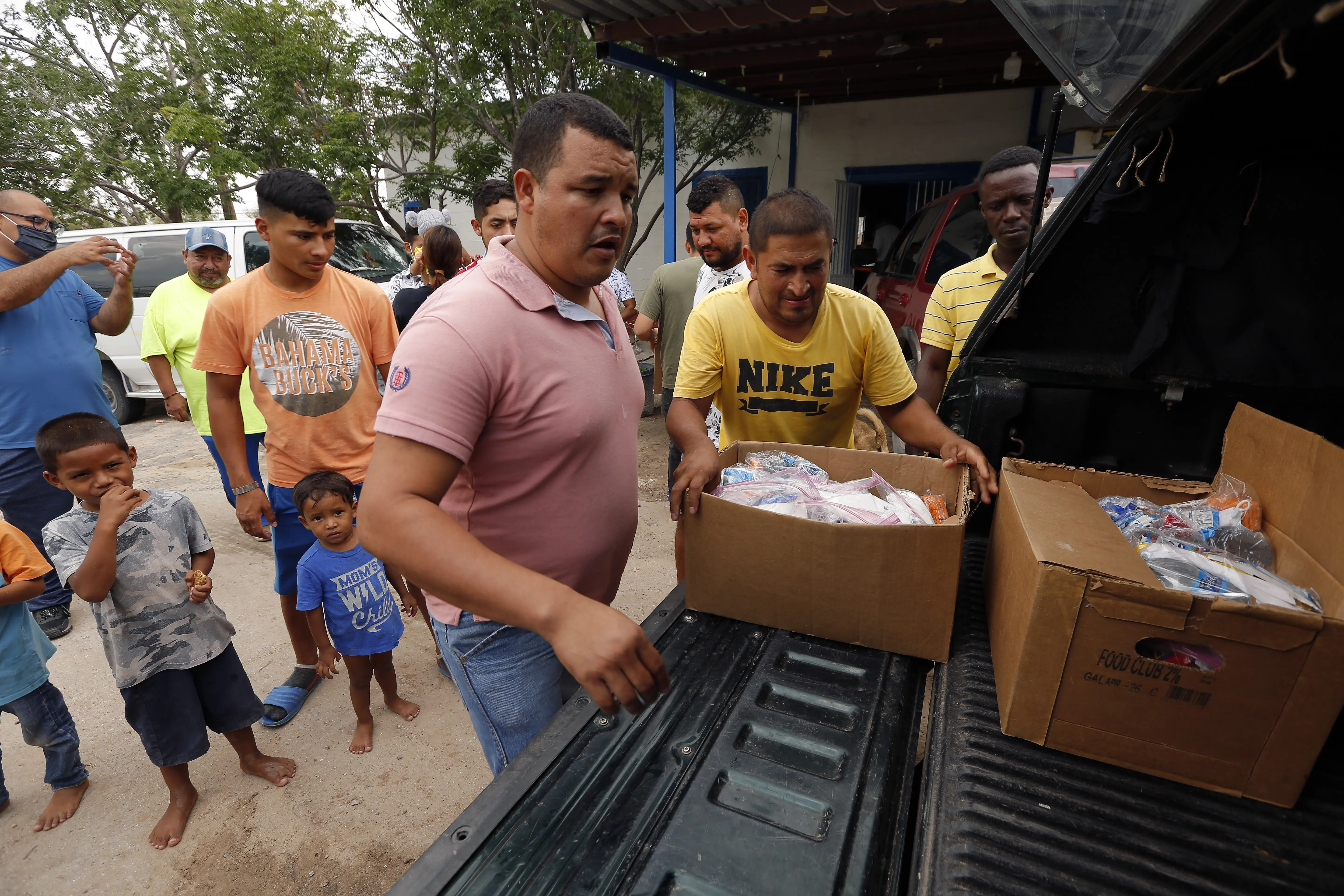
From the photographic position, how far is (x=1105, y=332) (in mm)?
1950

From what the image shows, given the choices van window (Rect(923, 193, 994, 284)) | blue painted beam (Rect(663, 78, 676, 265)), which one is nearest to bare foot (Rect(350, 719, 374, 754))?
van window (Rect(923, 193, 994, 284))

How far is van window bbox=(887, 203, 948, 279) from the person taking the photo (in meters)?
5.11

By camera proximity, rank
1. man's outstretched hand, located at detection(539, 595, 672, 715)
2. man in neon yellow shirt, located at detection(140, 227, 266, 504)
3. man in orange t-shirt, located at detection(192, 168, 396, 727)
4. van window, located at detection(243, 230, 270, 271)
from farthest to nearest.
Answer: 1. van window, located at detection(243, 230, 270, 271)
2. man in neon yellow shirt, located at detection(140, 227, 266, 504)
3. man in orange t-shirt, located at detection(192, 168, 396, 727)
4. man's outstretched hand, located at detection(539, 595, 672, 715)

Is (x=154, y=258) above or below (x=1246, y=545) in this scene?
above

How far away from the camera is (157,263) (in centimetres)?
684

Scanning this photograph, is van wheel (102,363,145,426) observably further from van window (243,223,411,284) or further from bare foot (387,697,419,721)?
bare foot (387,697,419,721)

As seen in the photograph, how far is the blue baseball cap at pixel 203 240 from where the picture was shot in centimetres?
400

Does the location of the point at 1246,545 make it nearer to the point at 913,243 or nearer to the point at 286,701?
the point at 286,701

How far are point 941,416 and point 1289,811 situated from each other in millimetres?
1363

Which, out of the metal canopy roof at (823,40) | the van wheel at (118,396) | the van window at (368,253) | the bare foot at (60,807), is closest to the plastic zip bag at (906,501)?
the bare foot at (60,807)

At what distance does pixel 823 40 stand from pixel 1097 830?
7.08 meters

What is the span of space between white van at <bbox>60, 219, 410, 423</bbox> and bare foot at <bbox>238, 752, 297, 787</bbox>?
4.57m

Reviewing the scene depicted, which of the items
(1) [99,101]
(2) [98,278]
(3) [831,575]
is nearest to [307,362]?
(3) [831,575]

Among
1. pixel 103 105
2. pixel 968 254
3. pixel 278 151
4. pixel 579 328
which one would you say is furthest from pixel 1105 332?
pixel 103 105
